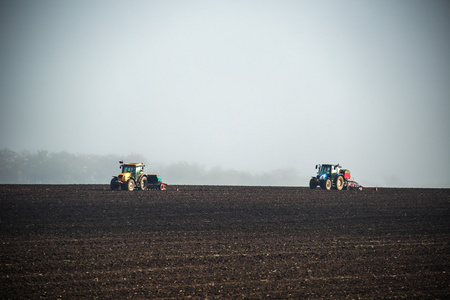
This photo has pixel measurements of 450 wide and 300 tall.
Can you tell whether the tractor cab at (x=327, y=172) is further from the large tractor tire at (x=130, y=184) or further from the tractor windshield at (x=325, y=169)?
the large tractor tire at (x=130, y=184)

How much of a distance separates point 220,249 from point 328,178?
23491 millimetres

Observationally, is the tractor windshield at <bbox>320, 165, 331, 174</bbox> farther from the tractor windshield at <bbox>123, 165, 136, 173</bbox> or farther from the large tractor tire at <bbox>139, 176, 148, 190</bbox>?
the tractor windshield at <bbox>123, 165, 136, 173</bbox>

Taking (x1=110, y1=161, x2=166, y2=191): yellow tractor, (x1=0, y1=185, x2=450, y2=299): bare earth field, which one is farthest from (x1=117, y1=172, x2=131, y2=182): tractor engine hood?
(x1=0, y1=185, x2=450, y2=299): bare earth field

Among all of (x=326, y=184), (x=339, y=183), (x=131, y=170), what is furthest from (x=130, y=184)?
(x=339, y=183)

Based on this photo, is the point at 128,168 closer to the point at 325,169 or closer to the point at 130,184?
the point at 130,184

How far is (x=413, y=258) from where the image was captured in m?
15.2

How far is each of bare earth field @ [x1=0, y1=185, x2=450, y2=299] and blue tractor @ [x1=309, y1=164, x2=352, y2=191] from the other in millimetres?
9043

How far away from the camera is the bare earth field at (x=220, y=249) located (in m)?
11.8

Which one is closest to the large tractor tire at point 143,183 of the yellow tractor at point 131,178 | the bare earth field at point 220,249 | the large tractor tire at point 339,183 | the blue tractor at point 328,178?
the yellow tractor at point 131,178

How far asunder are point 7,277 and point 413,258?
1284 cm

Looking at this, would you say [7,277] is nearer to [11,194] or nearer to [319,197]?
[11,194]

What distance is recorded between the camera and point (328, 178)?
37.8m

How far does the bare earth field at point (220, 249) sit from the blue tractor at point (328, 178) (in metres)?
9.04

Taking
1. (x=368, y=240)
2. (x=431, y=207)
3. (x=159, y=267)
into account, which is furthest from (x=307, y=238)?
(x=431, y=207)
